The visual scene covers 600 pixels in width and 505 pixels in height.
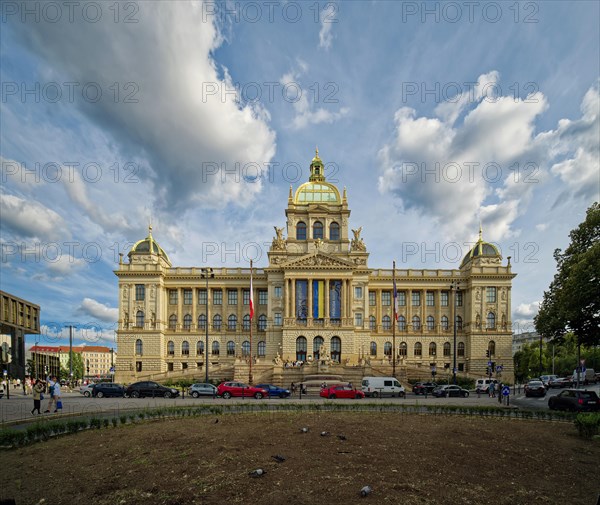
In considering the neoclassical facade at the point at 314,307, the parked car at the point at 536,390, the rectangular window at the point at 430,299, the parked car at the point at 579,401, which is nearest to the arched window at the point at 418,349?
the neoclassical facade at the point at 314,307

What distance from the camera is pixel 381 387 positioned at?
4531 cm

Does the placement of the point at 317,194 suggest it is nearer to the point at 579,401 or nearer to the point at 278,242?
the point at 278,242

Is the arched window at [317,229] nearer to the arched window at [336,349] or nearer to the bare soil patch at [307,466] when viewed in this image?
the arched window at [336,349]

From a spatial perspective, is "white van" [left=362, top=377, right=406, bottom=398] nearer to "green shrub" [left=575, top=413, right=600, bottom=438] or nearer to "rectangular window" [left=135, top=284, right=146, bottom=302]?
"green shrub" [left=575, top=413, right=600, bottom=438]

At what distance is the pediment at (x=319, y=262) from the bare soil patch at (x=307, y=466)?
164ft

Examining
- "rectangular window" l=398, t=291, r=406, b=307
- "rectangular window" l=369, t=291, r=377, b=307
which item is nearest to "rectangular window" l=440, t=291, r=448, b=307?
"rectangular window" l=398, t=291, r=406, b=307

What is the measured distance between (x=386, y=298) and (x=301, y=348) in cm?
1840

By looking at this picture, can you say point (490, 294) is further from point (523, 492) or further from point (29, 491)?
point (29, 491)

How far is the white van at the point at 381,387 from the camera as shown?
44.8 m

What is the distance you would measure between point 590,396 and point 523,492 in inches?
861

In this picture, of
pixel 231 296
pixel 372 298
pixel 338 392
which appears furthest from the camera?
pixel 231 296

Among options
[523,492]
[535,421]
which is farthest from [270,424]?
[535,421]

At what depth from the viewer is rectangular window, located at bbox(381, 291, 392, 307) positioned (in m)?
78.1

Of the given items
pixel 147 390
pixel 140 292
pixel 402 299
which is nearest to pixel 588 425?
pixel 147 390
